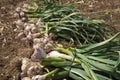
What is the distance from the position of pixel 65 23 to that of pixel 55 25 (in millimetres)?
103

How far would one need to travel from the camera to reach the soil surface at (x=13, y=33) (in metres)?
2.65

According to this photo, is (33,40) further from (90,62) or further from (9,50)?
(90,62)

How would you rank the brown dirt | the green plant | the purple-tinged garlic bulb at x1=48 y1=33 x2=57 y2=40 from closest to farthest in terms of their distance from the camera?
the green plant < the brown dirt < the purple-tinged garlic bulb at x1=48 y1=33 x2=57 y2=40

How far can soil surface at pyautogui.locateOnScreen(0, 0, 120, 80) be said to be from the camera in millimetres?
2654

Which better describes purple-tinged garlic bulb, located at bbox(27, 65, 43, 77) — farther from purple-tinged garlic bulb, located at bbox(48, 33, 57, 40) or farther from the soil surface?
purple-tinged garlic bulb, located at bbox(48, 33, 57, 40)

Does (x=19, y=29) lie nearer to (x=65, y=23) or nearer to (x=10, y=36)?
(x=10, y=36)

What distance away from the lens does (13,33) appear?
3.44 metres

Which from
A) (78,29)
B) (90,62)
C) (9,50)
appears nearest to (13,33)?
(9,50)

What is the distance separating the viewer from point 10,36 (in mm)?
3373

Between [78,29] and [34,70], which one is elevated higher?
[78,29]

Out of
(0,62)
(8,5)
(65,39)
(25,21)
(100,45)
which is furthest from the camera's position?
(8,5)

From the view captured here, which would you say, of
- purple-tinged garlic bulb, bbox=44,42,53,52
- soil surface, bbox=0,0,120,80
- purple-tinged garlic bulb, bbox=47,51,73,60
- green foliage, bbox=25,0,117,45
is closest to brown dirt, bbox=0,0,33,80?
soil surface, bbox=0,0,120,80

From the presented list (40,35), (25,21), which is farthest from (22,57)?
(25,21)

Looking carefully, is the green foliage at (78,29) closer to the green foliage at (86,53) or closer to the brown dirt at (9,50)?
the green foliage at (86,53)
